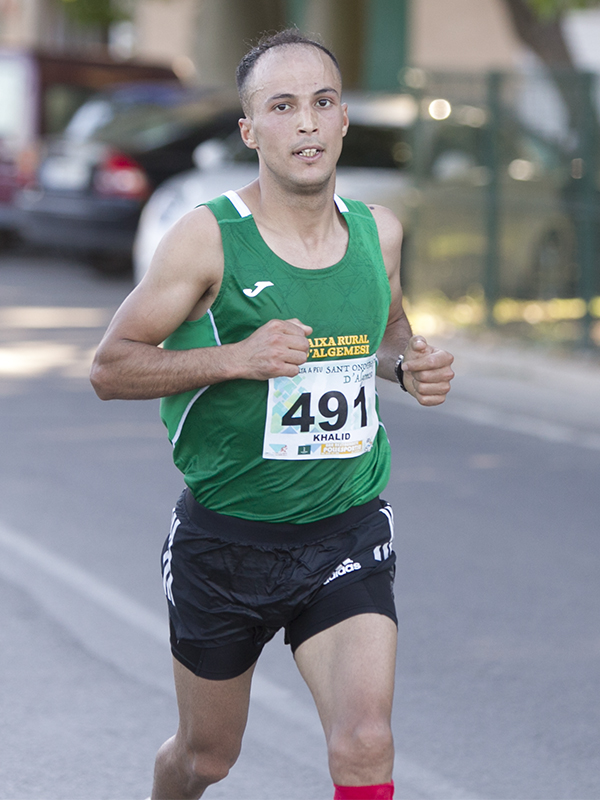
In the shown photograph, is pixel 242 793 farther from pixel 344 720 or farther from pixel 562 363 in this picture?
pixel 562 363

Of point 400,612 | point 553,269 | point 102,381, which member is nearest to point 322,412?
point 102,381

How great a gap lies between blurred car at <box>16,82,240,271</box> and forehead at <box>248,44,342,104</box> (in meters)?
12.7

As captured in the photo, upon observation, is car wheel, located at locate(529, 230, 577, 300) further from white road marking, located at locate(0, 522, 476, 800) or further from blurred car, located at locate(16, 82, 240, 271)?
white road marking, located at locate(0, 522, 476, 800)

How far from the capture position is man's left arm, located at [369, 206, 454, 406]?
3.42 meters

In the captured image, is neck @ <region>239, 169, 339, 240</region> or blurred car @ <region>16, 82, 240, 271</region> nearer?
neck @ <region>239, 169, 339, 240</region>

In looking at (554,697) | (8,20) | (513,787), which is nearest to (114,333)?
(513,787)

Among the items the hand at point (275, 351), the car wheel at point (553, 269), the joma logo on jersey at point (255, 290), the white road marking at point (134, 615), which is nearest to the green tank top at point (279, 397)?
the joma logo on jersey at point (255, 290)

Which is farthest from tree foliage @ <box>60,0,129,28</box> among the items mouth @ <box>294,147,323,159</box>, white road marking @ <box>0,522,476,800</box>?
mouth @ <box>294,147,323,159</box>

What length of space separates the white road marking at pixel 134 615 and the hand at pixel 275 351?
1521 mm

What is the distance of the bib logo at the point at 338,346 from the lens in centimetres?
329

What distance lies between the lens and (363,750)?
3033 millimetres

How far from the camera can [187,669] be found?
338cm

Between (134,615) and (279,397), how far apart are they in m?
2.51

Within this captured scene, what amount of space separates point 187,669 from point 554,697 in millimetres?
1818
